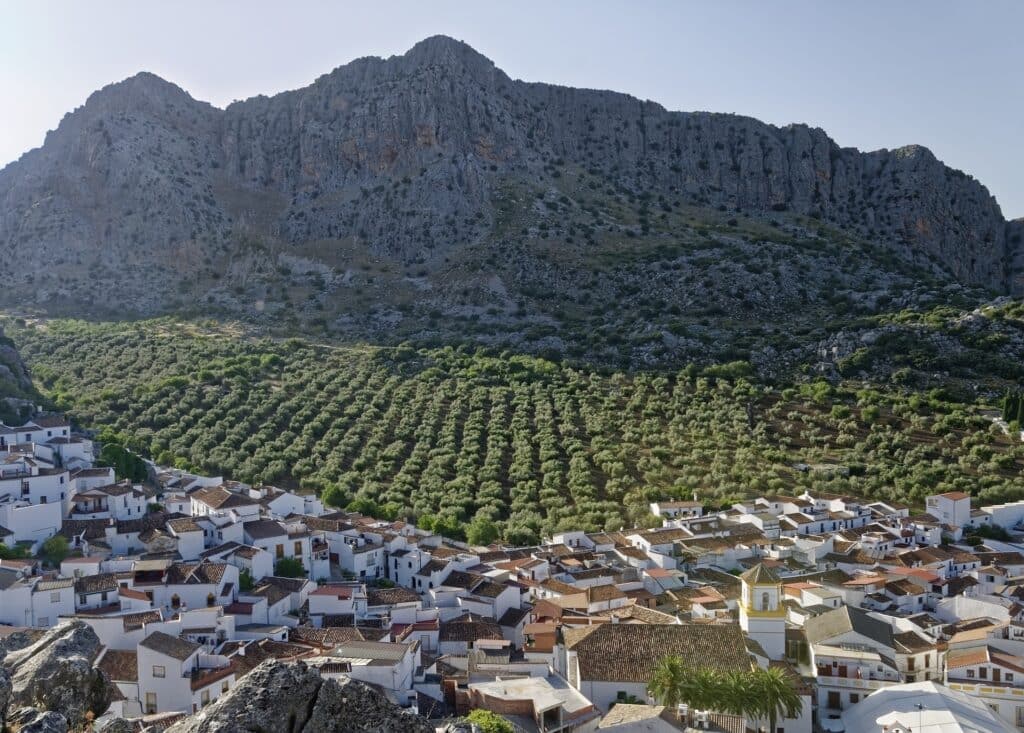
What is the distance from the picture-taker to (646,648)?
20625mm

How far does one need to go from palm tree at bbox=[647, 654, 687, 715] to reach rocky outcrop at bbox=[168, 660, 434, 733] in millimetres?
12003

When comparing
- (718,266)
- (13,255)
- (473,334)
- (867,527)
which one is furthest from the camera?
(13,255)

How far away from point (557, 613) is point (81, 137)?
8569cm

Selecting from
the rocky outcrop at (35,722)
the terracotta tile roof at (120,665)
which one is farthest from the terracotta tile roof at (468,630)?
the rocky outcrop at (35,722)

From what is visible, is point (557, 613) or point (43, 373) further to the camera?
point (43, 373)

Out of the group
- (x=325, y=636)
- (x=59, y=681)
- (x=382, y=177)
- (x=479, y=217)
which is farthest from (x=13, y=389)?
(x=382, y=177)

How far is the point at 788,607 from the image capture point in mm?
25891

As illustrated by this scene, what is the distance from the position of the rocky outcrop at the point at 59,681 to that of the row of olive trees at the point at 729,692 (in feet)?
35.7

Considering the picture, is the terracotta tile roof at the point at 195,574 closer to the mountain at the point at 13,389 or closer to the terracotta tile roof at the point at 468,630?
the terracotta tile roof at the point at 468,630

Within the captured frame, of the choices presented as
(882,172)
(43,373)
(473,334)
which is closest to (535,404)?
(473,334)

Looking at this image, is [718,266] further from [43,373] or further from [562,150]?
[43,373]

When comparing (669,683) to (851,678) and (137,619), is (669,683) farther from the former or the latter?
(137,619)

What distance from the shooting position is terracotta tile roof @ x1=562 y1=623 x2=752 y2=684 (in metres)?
19.9

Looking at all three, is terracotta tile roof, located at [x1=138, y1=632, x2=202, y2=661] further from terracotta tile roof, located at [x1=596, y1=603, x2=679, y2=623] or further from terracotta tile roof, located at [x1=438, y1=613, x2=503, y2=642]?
terracotta tile roof, located at [x1=596, y1=603, x2=679, y2=623]
